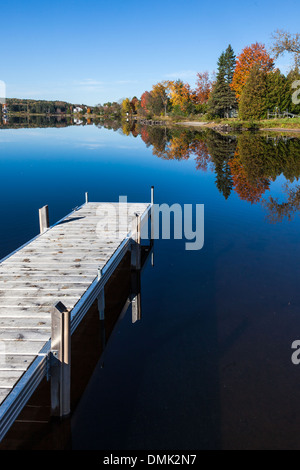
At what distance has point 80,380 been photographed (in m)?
7.58

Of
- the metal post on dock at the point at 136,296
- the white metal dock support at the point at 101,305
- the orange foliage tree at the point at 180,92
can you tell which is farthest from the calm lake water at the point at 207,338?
the orange foliage tree at the point at 180,92

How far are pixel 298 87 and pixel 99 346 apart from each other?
202 ft

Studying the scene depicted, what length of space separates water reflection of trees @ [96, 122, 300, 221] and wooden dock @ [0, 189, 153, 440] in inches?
426

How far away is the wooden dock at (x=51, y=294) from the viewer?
17.9ft

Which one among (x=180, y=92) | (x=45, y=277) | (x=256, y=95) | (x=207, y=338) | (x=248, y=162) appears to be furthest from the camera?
(x=180, y=92)

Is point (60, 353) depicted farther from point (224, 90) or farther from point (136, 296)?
point (224, 90)

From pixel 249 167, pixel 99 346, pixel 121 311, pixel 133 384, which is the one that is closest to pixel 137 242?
pixel 121 311

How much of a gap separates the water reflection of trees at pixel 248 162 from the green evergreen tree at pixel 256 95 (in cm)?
1535

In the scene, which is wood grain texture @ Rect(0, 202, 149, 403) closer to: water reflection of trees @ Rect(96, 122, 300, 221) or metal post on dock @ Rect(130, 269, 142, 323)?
metal post on dock @ Rect(130, 269, 142, 323)

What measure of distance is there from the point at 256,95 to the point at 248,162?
33.8 metres

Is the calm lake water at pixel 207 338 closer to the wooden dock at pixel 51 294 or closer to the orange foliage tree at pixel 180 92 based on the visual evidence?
the wooden dock at pixel 51 294

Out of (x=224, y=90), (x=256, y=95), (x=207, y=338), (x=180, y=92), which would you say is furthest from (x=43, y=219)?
(x=180, y=92)

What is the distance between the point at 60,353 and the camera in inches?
229
